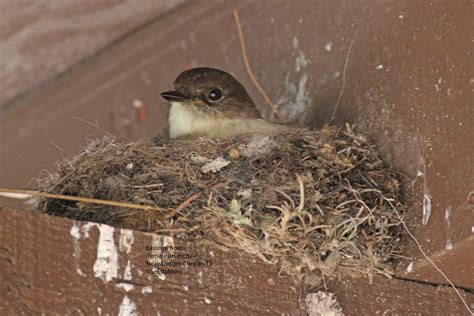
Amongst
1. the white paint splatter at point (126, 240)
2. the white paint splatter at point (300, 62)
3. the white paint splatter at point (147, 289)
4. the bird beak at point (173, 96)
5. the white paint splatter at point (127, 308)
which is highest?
the white paint splatter at point (300, 62)

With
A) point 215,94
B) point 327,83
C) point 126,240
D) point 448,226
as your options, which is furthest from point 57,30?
point 448,226

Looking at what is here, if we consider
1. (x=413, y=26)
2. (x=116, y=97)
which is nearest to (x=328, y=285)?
(x=413, y=26)

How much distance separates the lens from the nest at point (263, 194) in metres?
3.61

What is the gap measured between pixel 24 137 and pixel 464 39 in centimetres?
329

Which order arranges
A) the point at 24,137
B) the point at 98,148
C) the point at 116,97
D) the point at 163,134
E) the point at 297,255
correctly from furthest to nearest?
the point at 24,137
the point at 116,97
the point at 163,134
the point at 98,148
the point at 297,255

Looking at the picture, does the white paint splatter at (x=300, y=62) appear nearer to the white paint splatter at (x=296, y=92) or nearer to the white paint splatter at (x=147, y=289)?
the white paint splatter at (x=296, y=92)

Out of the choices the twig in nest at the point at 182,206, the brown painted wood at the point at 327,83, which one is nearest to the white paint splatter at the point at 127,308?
the twig in nest at the point at 182,206

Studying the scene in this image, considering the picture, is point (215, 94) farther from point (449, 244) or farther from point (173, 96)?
point (449, 244)

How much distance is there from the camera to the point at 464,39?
3664 millimetres

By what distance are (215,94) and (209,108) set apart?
0.08m

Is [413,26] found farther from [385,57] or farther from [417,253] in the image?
[417,253]

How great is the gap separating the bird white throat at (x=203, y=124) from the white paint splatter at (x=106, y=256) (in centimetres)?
165

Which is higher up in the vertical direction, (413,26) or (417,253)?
(413,26)

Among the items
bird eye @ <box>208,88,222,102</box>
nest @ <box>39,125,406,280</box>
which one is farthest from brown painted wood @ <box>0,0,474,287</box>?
bird eye @ <box>208,88,222,102</box>
